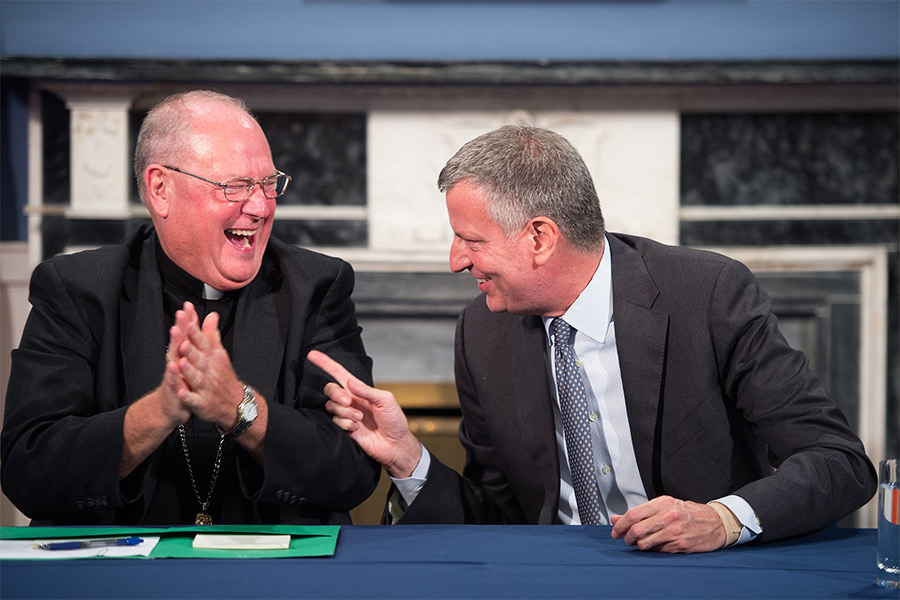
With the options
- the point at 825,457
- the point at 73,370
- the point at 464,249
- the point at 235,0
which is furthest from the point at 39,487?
the point at 235,0

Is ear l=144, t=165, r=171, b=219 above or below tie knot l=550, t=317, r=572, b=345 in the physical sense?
above

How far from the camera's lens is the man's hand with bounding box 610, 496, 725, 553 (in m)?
1.36

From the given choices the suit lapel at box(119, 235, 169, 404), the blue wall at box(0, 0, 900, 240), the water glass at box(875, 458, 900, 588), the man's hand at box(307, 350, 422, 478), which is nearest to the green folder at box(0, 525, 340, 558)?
the man's hand at box(307, 350, 422, 478)

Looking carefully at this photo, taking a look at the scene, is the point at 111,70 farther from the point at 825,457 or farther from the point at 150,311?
the point at 825,457

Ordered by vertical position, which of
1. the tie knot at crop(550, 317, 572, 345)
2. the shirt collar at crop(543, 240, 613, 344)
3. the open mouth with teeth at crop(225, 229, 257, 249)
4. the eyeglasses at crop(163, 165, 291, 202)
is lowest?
the tie knot at crop(550, 317, 572, 345)

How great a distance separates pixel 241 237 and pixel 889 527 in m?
1.41

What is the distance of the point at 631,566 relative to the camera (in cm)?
129

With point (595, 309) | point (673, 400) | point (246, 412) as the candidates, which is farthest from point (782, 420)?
point (246, 412)

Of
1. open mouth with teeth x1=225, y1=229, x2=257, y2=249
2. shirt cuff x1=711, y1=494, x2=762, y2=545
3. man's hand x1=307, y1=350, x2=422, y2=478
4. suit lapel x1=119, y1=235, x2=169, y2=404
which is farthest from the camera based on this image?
open mouth with teeth x1=225, y1=229, x2=257, y2=249

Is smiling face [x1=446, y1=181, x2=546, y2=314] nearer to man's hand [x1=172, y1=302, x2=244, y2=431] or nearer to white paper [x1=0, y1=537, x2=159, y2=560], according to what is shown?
man's hand [x1=172, y1=302, x2=244, y2=431]

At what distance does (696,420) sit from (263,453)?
916mm

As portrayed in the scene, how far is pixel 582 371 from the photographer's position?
191cm

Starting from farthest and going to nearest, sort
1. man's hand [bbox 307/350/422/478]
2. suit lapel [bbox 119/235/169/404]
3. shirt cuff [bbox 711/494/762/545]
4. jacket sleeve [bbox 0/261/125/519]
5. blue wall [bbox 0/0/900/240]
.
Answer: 1. blue wall [bbox 0/0/900/240]
2. suit lapel [bbox 119/235/169/404]
3. man's hand [bbox 307/350/422/478]
4. jacket sleeve [bbox 0/261/125/519]
5. shirt cuff [bbox 711/494/762/545]

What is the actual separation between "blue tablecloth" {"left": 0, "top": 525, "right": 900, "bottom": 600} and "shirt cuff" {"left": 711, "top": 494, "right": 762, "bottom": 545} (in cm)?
2
